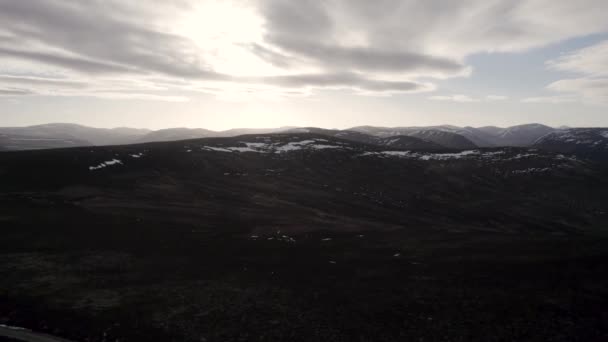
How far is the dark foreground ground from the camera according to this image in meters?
21.6

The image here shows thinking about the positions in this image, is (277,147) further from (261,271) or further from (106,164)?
(261,271)

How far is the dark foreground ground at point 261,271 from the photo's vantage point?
70.8 ft

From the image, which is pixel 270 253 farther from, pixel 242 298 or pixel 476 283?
pixel 476 283

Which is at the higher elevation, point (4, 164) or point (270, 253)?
point (4, 164)

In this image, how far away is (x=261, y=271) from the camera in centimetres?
3184

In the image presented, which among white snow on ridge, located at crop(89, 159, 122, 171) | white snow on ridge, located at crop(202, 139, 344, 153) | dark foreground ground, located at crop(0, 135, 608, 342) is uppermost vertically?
white snow on ridge, located at crop(202, 139, 344, 153)

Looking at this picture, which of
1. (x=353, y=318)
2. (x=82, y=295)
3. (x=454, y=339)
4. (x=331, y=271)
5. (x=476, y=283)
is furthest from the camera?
(x=331, y=271)

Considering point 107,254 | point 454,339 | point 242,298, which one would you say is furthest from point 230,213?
point 454,339

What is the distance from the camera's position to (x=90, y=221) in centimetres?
4588

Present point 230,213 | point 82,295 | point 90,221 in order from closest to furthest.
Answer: point 82,295, point 90,221, point 230,213

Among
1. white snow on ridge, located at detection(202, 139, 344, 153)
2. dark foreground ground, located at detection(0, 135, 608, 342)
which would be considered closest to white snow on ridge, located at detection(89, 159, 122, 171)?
dark foreground ground, located at detection(0, 135, 608, 342)

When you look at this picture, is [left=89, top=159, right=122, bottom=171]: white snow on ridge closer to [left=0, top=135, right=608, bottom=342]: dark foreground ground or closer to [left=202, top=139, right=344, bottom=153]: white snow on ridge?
[left=0, top=135, right=608, bottom=342]: dark foreground ground

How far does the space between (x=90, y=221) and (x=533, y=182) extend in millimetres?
146502

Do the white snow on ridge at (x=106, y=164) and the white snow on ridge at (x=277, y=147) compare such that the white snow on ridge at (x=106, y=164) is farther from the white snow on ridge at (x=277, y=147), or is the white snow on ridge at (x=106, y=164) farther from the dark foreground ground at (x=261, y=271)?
the white snow on ridge at (x=277, y=147)
